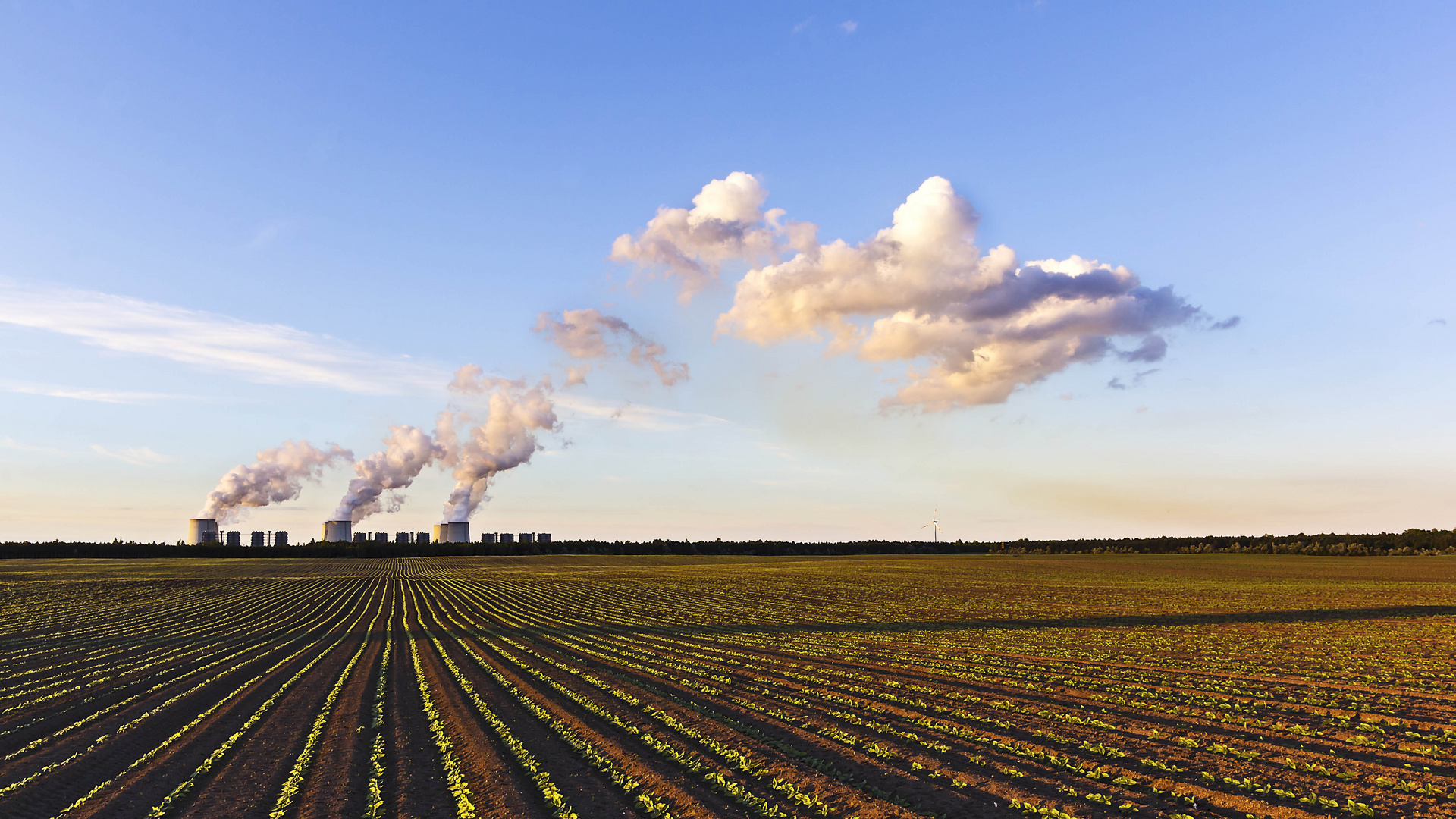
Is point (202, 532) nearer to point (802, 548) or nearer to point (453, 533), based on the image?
point (453, 533)

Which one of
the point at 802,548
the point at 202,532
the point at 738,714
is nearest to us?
the point at 738,714

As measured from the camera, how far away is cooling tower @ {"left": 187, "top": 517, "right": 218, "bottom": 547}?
13012cm

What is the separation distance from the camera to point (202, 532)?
130 m

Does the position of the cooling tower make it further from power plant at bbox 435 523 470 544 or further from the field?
the field

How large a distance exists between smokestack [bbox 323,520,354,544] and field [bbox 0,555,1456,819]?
98.6 metres

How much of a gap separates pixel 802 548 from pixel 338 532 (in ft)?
279

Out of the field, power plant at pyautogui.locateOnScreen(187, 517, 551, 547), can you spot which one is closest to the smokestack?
power plant at pyautogui.locateOnScreen(187, 517, 551, 547)

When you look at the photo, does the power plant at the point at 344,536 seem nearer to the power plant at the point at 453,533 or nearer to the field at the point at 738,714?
the power plant at the point at 453,533

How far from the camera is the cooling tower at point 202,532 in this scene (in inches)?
5123

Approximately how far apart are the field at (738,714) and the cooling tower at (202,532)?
97614mm

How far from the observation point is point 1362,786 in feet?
40.5

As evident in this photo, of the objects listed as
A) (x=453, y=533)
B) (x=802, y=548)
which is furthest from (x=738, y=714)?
(x=802, y=548)

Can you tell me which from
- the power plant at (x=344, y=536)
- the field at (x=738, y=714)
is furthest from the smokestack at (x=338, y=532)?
the field at (x=738, y=714)

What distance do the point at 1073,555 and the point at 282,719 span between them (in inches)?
5434
